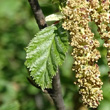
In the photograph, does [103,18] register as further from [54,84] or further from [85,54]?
[54,84]

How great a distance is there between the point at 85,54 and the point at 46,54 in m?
0.28

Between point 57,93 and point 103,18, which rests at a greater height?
point 103,18

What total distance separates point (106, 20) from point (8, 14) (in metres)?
3.55

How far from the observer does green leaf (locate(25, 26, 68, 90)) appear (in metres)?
1.67

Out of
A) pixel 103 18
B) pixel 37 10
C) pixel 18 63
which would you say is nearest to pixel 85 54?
pixel 103 18

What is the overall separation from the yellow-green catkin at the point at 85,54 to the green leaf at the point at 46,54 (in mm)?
151

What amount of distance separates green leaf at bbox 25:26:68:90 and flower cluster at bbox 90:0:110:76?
8.3 inches

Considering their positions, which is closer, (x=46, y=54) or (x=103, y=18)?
(x=103, y=18)

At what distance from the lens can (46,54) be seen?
1.73 metres

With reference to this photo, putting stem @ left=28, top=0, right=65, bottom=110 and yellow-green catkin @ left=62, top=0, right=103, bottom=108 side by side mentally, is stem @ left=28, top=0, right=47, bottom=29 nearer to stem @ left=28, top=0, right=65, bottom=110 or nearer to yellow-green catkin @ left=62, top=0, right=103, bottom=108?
stem @ left=28, top=0, right=65, bottom=110

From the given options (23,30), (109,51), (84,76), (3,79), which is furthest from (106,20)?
(23,30)

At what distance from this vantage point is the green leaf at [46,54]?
1.67 m

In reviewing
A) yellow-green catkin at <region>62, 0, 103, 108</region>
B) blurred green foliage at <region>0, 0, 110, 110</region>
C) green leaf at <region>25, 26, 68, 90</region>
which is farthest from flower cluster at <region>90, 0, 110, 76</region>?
blurred green foliage at <region>0, 0, 110, 110</region>

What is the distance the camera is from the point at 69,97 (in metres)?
3.18
